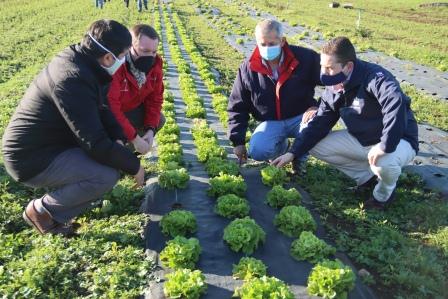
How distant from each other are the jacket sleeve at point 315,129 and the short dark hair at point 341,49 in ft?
3.28

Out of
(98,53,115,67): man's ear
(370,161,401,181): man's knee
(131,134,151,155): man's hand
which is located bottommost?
(370,161,401,181): man's knee

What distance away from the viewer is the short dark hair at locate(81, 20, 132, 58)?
4402mm

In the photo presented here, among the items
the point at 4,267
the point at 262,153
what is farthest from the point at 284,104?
the point at 4,267

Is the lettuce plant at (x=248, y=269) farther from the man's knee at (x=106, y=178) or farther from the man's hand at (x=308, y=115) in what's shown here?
the man's hand at (x=308, y=115)

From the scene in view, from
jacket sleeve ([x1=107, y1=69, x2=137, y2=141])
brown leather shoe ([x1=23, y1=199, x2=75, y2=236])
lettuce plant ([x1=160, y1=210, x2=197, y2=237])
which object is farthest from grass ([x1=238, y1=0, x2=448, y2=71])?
brown leather shoe ([x1=23, y1=199, x2=75, y2=236])

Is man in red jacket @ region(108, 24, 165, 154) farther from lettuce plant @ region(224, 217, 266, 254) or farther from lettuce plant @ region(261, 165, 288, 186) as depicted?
lettuce plant @ region(224, 217, 266, 254)

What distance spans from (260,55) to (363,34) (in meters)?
16.9

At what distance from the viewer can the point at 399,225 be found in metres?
5.67

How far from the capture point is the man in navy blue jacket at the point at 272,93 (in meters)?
6.53

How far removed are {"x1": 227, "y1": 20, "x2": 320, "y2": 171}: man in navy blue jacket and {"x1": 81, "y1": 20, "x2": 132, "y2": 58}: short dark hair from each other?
2.40 m

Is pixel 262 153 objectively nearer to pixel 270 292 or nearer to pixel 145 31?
pixel 145 31

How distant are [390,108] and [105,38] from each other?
3.24m

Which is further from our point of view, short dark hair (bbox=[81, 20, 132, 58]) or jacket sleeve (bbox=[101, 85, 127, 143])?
jacket sleeve (bbox=[101, 85, 127, 143])

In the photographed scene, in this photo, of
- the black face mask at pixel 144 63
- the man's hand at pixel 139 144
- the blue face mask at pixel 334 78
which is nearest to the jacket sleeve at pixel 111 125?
the man's hand at pixel 139 144
